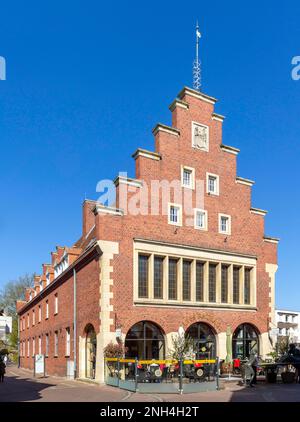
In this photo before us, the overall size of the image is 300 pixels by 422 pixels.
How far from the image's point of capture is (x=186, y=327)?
29.6 meters

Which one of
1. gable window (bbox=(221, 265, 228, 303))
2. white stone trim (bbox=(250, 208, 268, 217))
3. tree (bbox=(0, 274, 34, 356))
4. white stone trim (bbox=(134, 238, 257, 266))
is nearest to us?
white stone trim (bbox=(134, 238, 257, 266))

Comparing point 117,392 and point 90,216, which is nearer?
point 117,392

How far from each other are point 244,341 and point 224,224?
7.70 metres

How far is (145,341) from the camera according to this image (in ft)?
93.5

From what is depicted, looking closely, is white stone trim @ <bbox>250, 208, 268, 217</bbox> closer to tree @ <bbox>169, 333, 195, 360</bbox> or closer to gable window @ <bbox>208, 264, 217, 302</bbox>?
gable window @ <bbox>208, 264, 217, 302</bbox>

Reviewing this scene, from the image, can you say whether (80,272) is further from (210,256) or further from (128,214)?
(210,256)

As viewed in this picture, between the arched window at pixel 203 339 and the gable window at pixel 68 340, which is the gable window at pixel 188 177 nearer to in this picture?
the arched window at pixel 203 339

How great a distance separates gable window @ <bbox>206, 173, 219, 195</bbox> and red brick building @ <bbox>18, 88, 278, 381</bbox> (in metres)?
0.07

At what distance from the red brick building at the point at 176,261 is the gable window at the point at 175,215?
0.06 metres

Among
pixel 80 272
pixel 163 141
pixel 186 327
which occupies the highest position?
pixel 163 141

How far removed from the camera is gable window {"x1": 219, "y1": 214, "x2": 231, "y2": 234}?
3288 cm

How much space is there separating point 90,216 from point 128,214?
12.8 metres

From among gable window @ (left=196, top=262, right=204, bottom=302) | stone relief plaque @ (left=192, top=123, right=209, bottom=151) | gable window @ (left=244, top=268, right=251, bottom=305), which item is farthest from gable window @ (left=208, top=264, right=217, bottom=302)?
stone relief plaque @ (left=192, top=123, right=209, bottom=151)
